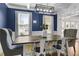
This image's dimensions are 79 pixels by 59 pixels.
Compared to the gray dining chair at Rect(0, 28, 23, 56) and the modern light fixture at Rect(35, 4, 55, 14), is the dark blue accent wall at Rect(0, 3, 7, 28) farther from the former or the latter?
the modern light fixture at Rect(35, 4, 55, 14)

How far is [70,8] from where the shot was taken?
81.5 inches

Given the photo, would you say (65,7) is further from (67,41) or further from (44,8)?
(67,41)

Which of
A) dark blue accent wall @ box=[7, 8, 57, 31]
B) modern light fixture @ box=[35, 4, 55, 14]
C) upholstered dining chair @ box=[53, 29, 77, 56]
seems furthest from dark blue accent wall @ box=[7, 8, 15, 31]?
upholstered dining chair @ box=[53, 29, 77, 56]

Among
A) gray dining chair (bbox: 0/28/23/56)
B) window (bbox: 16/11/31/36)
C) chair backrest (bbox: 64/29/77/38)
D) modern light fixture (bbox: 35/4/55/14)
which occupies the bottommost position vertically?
gray dining chair (bbox: 0/28/23/56)

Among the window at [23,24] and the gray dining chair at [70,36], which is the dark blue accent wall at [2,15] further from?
the gray dining chair at [70,36]

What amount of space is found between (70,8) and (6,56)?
1.23 m

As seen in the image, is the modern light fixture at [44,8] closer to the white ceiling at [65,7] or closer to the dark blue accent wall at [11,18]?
the white ceiling at [65,7]

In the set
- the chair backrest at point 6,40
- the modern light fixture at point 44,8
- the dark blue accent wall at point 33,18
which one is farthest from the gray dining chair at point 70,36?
the chair backrest at point 6,40

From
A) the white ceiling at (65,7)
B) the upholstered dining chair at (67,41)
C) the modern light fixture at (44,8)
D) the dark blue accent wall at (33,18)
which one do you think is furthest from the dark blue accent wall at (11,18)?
the upholstered dining chair at (67,41)

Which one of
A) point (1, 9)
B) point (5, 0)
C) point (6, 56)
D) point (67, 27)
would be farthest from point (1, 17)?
point (67, 27)

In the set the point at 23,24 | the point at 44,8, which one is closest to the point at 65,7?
the point at 44,8

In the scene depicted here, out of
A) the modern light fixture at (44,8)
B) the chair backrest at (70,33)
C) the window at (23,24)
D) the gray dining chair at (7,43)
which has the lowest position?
the gray dining chair at (7,43)

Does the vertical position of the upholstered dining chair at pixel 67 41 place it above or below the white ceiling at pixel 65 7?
below

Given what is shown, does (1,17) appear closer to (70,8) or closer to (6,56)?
(6,56)
